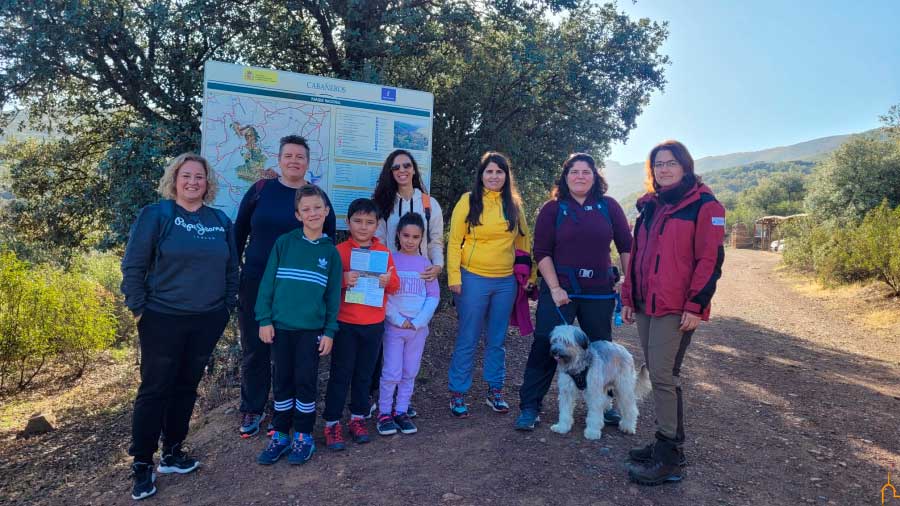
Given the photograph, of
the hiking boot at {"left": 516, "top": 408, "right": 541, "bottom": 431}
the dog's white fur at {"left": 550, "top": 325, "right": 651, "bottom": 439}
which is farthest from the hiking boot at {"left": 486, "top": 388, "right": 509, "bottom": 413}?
the dog's white fur at {"left": 550, "top": 325, "right": 651, "bottom": 439}

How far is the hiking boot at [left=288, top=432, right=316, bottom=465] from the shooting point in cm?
373

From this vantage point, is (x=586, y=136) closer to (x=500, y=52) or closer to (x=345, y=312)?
(x=500, y=52)

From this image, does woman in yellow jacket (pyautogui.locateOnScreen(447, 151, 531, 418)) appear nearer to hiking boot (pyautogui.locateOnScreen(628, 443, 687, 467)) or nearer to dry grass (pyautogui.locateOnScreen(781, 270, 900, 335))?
hiking boot (pyautogui.locateOnScreen(628, 443, 687, 467))

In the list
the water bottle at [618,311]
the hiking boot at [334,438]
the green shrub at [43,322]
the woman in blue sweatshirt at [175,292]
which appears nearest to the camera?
the woman in blue sweatshirt at [175,292]

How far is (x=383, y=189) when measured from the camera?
4.50 metres

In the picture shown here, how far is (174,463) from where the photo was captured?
12.3ft

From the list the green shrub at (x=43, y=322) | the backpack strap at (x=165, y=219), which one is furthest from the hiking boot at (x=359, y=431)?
the green shrub at (x=43, y=322)

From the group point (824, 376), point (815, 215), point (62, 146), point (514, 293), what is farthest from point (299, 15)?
point (815, 215)

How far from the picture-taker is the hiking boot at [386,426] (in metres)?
4.25

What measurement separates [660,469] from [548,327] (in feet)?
4.29

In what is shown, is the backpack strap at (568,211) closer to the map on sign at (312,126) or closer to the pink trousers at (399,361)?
the pink trousers at (399,361)

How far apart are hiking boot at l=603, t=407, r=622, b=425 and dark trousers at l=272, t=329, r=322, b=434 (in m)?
2.52

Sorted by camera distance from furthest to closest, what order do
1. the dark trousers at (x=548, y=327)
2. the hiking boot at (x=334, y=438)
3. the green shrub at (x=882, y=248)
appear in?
the green shrub at (x=882, y=248) → the dark trousers at (x=548, y=327) → the hiking boot at (x=334, y=438)

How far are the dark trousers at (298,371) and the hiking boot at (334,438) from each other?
0.76 feet
